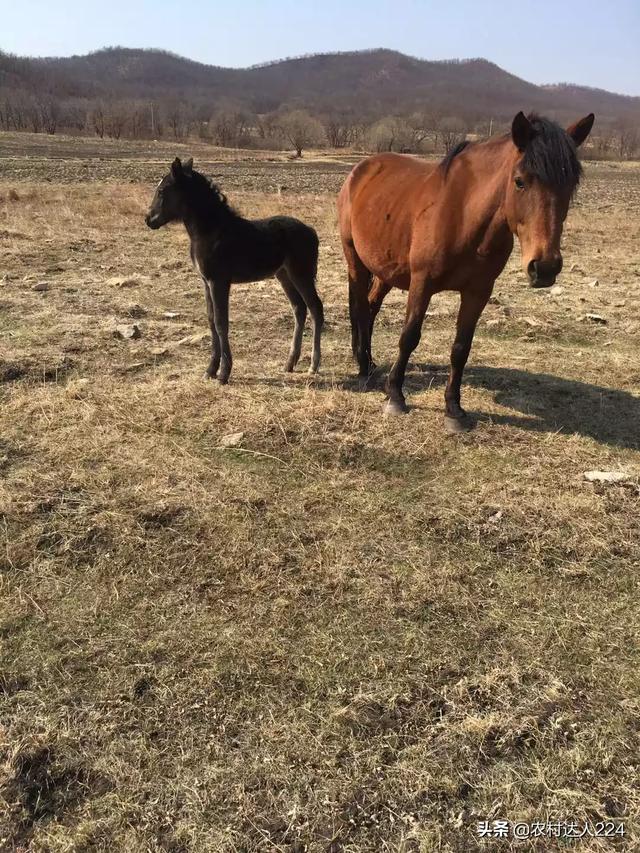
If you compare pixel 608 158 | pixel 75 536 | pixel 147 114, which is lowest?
pixel 75 536

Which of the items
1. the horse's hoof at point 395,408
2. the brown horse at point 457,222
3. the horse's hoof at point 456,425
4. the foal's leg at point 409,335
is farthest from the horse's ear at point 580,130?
the horse's hoof at point 395,408

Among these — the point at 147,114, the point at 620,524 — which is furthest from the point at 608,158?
the point at 620,524

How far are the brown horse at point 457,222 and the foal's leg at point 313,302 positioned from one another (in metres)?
0.47

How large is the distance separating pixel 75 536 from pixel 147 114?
122 meters

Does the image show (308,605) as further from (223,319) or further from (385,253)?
(385,253)

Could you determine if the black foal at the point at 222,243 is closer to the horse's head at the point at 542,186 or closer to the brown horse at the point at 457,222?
the brown horse at the point at 457,222

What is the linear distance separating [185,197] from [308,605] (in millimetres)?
4017

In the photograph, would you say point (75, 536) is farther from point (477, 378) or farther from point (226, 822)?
point (477, 378)

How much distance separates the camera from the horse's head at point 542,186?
12.3 feet

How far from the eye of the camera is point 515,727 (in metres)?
2.53

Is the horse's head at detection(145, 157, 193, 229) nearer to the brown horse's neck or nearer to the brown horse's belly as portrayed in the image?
the brown horse's belly

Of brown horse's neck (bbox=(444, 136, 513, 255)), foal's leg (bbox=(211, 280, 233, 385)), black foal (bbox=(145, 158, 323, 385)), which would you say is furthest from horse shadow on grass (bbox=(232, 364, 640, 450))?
brown horse's neck (bbox=(444, 136, 513, 255))

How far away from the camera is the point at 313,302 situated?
246 inches

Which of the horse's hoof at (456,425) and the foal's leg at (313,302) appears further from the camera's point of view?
the foal's leg at (313,302)
